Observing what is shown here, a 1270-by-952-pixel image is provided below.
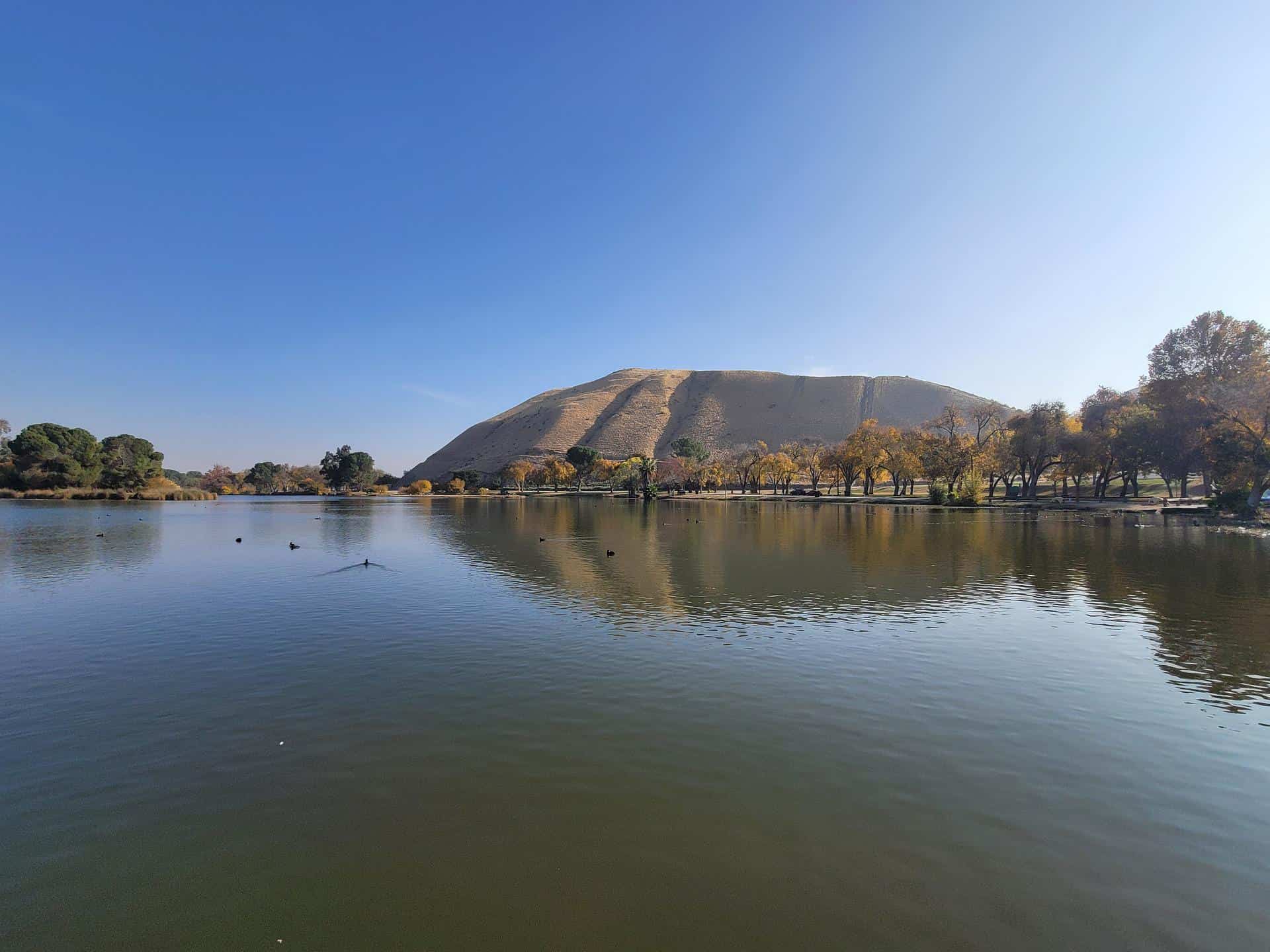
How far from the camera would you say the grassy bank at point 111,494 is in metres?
120

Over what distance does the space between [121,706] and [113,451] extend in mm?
158857

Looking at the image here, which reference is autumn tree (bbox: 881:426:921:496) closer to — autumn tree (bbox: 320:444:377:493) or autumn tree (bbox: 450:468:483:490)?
autumn tree (bbox: 450:468:483:490)

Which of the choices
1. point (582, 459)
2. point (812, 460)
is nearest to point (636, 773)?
point (812, 460)

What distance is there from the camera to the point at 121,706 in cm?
1282

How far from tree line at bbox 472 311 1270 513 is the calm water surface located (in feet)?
181

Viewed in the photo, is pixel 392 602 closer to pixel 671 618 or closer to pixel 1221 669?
pixel 671 618

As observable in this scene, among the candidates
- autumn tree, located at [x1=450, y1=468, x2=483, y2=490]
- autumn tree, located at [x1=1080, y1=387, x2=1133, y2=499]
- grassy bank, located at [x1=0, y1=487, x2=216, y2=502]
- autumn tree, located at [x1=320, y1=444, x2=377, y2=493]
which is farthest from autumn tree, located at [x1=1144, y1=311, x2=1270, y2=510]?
autumn tree, located at [x1=320, y1=444, x2=377, y2=493]

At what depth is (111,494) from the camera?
126125 millimetres

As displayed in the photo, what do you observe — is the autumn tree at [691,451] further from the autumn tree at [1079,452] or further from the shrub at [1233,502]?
the shrub at [1233,502]

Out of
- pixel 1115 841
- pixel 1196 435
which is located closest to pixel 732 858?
pixel 1115 841

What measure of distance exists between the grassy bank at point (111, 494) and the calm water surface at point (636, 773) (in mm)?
129333

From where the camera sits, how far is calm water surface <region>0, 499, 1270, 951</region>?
6598 mm

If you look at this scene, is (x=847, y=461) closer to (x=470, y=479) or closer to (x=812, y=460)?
(x=812, y=460)

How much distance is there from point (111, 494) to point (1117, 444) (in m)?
176
